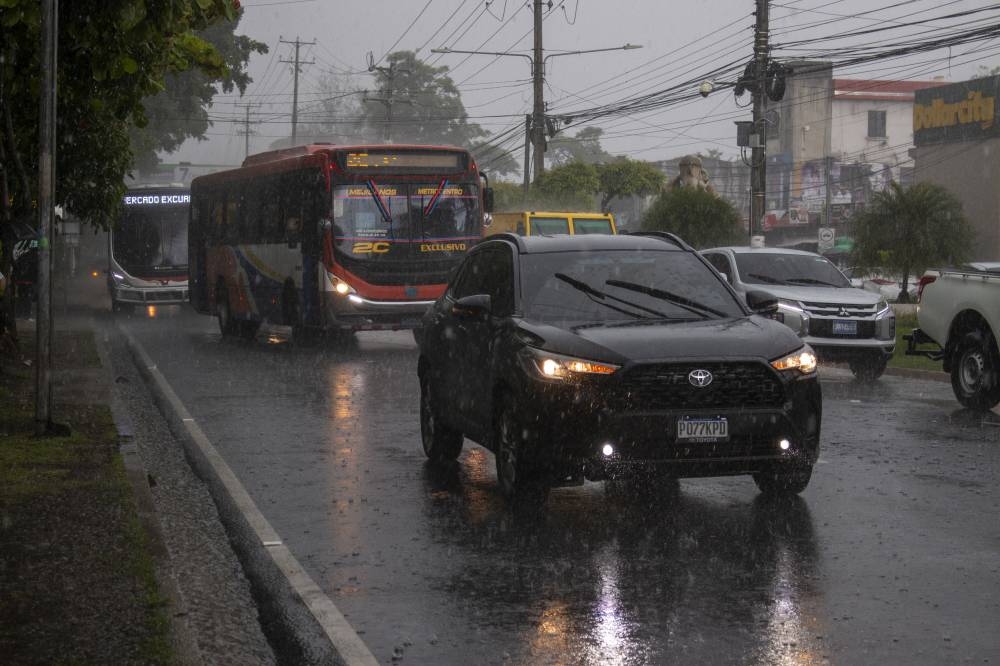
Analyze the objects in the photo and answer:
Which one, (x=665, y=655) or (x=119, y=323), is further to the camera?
(x=119, y=323)

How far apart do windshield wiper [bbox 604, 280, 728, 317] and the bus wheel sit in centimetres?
1969

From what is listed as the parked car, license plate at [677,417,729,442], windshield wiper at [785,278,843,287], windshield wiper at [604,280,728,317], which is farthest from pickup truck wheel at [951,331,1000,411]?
the parked car

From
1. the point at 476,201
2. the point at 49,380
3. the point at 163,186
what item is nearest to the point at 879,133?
the point at 163,186

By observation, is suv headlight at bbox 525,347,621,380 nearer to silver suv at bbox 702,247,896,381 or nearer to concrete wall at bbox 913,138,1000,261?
silver suv at bbox 702,247,896,381

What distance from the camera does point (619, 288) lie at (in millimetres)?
9750

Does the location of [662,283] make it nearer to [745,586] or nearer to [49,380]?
[745,586]

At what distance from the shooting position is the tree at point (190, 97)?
58.6 m

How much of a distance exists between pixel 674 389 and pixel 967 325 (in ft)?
25.9

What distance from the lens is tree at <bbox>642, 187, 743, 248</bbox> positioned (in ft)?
127

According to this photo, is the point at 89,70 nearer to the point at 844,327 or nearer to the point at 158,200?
the point at 844,327

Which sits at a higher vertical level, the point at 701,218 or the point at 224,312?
the point at 701,218

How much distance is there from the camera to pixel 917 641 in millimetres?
5969

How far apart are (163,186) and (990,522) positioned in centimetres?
3327

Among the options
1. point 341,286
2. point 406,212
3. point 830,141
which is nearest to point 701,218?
point 406,212
